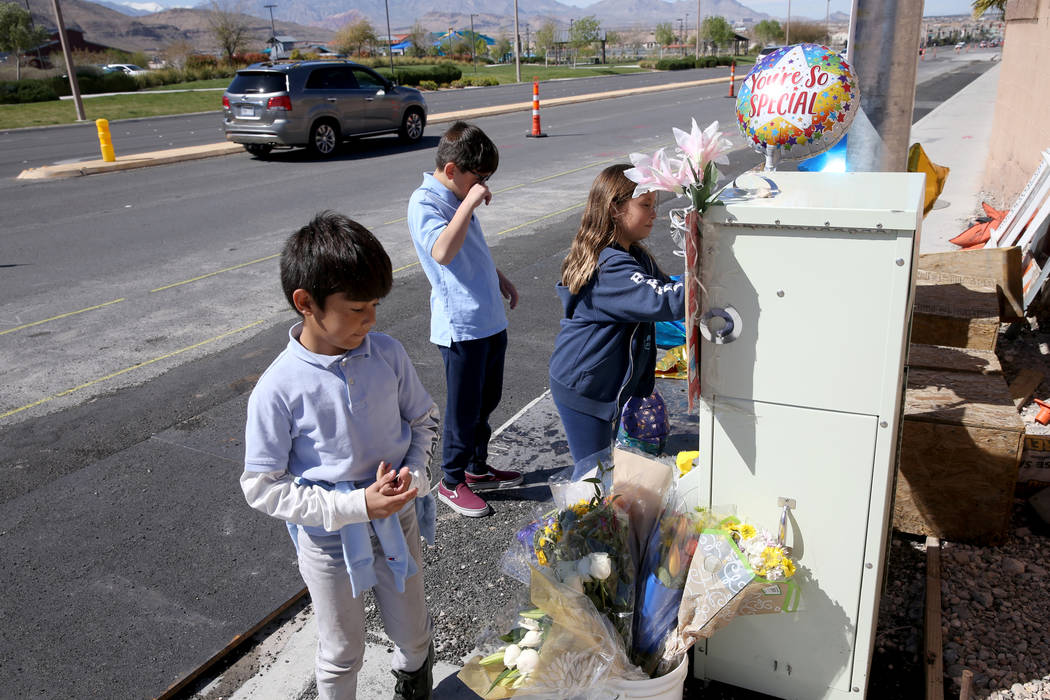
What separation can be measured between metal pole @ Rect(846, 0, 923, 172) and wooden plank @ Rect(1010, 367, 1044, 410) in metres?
1.62

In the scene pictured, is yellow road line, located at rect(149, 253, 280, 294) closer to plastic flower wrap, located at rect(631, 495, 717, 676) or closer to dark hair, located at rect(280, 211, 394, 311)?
dark hair, located at rect(280, 211, 394, 311)

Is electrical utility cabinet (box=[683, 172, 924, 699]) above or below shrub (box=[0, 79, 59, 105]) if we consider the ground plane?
below

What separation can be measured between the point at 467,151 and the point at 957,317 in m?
3.15

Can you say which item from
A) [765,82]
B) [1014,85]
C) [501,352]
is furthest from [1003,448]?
[1014,85]

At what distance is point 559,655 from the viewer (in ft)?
7.22

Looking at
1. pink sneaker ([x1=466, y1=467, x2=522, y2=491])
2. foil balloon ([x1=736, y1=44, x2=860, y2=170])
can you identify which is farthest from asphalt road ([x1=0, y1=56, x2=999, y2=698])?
foil balloon ([x1=736, y1=44, x2=860, y2=170])

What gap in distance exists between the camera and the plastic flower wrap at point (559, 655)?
7.13ft

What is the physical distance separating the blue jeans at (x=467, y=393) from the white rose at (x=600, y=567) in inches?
62.3

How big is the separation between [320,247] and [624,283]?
116cm

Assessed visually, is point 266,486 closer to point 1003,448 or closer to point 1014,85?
point 1003,448

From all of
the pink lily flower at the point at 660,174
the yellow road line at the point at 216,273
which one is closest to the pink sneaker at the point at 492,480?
the pink lily flower at the point at 660,174

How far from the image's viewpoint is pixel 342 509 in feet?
6.98

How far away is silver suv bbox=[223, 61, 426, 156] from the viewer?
1580 centimetres

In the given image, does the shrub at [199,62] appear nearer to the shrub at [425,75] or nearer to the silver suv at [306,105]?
the shrub at [425,75]
